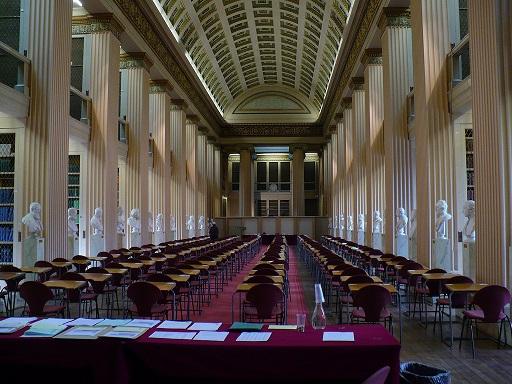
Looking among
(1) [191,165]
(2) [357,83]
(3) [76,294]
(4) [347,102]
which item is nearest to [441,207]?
(3) [76,294]

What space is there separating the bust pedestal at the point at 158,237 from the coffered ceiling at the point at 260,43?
939cm

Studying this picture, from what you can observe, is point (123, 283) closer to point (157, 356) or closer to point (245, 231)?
point (157, 356)

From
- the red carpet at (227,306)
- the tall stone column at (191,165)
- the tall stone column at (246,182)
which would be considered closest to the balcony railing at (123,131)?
the red carpet at (227,306)

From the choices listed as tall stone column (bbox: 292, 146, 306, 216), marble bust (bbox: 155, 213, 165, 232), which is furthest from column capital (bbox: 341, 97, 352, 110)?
tall stone column (bbox: 292, 146, 306, 216)

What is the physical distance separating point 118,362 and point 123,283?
643cm

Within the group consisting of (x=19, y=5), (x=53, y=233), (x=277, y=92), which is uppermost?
(x=277, y=92)

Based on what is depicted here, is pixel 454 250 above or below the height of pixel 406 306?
above

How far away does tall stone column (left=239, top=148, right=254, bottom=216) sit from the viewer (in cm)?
4109

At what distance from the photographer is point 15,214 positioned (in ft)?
36.7

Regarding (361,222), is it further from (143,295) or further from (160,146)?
(143,295)

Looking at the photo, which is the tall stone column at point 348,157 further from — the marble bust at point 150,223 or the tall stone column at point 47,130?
the tall stone column at point 47,130

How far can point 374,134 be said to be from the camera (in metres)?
19.1

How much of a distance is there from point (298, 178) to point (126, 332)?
37714 millimetres

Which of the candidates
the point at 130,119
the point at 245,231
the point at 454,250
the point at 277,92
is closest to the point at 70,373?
the point at 454,250
